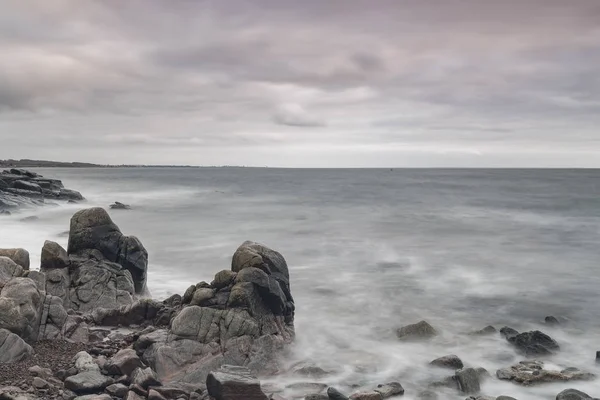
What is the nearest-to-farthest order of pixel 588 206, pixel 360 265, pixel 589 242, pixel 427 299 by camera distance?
pixel 427 299
pixel 360 265
pixel 589 242
pixel 588 206

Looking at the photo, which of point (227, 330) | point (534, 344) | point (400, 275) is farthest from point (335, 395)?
point (400, 275)

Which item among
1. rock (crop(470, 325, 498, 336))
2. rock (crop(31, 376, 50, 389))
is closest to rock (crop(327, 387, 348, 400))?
rock (crop(31, 376, 50, 389))

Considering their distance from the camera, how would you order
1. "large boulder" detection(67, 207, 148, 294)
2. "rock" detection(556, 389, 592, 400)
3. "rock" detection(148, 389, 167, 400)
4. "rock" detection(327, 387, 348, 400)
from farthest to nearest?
"large boulder" detection(67, 207, 148, 294) < "rock" detection(556, 389, 592, 400) < "rock" detection(327, 387, 348, 400) < "rock" detection(148, 389, 167, 400)

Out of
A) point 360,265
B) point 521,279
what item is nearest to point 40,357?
point 360,265

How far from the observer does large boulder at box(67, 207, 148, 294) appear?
56.0 feet

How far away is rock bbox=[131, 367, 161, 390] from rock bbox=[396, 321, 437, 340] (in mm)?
7406

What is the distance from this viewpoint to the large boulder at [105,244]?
1706 cm

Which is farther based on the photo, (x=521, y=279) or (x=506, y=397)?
(x=521, y=279)

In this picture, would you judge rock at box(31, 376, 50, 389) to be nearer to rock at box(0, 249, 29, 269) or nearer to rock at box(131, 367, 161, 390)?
rock at box(131, 367, 161, 390)

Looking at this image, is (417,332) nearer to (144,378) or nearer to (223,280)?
(223,280)

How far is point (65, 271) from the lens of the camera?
15.9m

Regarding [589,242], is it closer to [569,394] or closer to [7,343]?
[569,394]

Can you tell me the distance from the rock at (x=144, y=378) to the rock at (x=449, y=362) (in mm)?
6585

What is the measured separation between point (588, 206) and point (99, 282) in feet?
206
